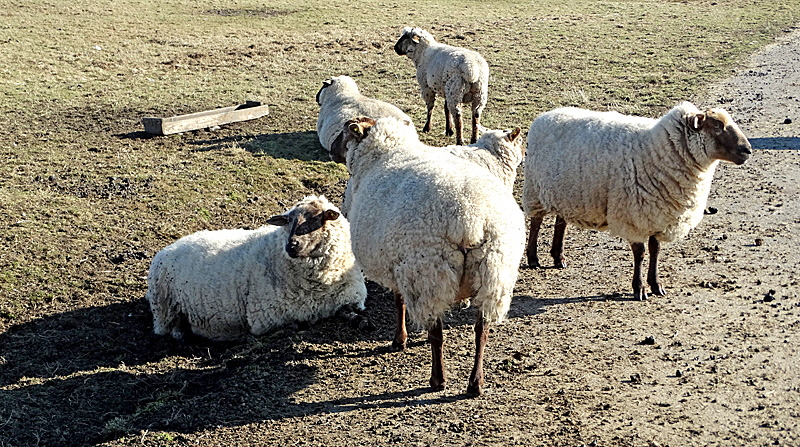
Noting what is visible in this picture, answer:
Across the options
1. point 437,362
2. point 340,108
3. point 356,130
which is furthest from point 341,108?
point 437,362

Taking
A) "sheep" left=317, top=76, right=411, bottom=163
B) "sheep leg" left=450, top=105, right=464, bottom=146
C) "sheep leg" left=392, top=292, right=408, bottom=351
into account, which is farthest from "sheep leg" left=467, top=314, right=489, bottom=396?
"sheep leg" left=450, top=105, right=464, bottom=146

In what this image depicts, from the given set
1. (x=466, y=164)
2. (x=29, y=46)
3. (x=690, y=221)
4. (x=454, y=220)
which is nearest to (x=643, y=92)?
(x=690, y=221)

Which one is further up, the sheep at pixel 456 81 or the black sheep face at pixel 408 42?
the black sheep face at pixel 408 42

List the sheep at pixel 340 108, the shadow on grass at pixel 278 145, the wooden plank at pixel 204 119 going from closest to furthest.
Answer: the sheep at pixel 340 108, the shadow on grass at pixel 278 145, the wooden plank at pixel 204 119

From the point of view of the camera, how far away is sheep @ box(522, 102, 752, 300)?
7.61m

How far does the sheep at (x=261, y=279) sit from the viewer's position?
7711 mm

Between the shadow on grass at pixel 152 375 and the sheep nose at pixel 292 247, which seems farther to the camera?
the sheep nose at pixel 292 247

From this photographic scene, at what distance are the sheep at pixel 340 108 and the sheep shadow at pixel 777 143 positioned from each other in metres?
5.59

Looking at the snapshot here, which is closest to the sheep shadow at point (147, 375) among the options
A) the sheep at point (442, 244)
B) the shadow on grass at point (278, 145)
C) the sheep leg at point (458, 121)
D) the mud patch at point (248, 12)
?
the sheep at point (442, 244)

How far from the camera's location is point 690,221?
780 cm

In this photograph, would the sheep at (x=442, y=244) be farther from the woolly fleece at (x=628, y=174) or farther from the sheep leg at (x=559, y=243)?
the sheep leg at (x=559, y=243)

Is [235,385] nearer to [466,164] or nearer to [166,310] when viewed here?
[166,310]

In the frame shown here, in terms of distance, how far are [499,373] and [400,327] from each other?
3.32 feet

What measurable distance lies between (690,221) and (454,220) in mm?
3212
